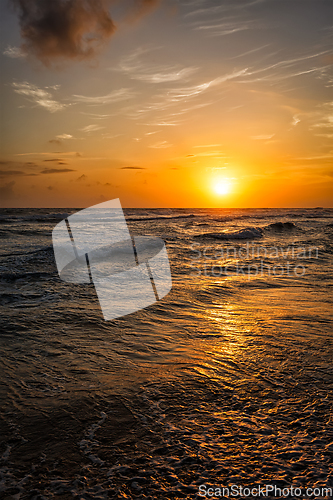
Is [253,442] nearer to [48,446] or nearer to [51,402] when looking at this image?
[48,446]

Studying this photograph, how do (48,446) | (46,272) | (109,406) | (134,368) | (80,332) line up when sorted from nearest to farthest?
1. (48,446)
2. (109,406)
3. (134,368)
4. (80,332)
5. (46,272)

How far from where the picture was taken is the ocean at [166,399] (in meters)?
1.94

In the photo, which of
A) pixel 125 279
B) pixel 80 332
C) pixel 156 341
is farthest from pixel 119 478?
pixel 125 279

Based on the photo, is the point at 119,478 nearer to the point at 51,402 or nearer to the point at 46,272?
the point at 51,402

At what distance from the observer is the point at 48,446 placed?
7.13 ft

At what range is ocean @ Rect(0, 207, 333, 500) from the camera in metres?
1.94

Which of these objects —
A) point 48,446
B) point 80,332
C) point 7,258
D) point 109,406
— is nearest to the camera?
point 48,446

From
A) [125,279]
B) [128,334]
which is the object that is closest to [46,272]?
[125,279]

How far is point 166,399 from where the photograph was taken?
8.86 ft

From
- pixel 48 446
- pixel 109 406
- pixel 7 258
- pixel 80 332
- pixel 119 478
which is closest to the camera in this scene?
pixel 119 478

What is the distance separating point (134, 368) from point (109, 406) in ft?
2.13

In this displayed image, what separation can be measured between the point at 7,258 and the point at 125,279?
482 centimetres

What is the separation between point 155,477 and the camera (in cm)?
193

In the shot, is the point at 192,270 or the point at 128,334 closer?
the point at 128,334
